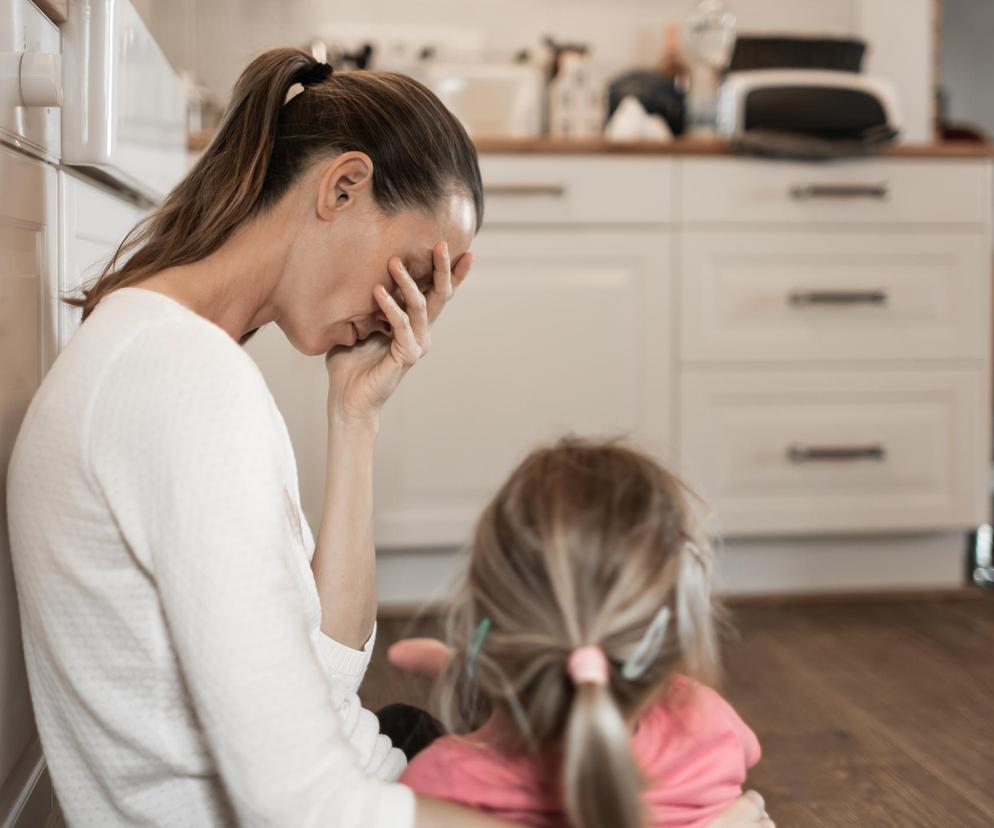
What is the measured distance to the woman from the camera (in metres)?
0.65

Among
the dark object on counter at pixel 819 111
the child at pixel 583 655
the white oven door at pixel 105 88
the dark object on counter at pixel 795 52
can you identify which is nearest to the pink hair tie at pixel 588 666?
the child at pixel 583 655

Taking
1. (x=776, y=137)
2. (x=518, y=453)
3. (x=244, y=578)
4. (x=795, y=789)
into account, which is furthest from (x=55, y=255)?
(x=776, y=137)

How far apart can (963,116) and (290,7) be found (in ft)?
8.34

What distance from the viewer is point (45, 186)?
991 mm

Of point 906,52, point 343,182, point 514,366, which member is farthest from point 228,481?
point 906,52

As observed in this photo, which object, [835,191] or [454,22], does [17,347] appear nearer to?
[835,191]

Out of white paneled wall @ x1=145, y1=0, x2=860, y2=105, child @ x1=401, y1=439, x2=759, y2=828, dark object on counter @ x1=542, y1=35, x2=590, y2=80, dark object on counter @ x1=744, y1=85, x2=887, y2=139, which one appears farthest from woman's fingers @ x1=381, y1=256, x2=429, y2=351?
white paneled wall @ x1=145, y1=0, x2=860, y2=105

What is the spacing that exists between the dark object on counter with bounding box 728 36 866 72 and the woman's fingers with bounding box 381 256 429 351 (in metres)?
1.93

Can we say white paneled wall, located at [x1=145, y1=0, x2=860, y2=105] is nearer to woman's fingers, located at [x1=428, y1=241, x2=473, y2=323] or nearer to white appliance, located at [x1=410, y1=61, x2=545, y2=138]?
white appliance, located at [x1=410, y1=61, x2=545, y2=138]

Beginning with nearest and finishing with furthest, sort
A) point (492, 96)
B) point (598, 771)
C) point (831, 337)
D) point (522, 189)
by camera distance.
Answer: point (598, 771) → point (522, 189) → point (831, 337) → point (492, 96)

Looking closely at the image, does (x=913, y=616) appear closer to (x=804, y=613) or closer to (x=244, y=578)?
(x=804, y=613)

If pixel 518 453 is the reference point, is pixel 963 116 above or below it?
above

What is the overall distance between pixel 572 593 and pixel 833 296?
1795 millimetres

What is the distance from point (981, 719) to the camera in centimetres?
166
